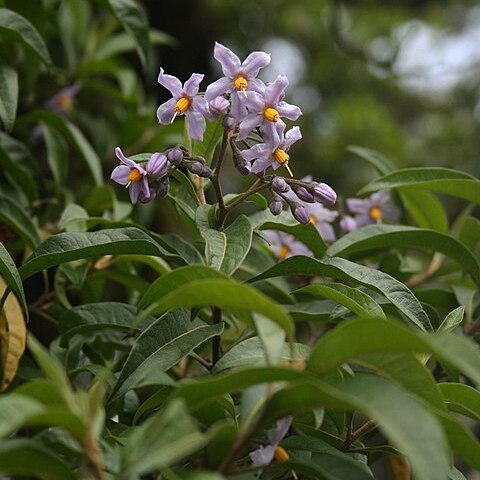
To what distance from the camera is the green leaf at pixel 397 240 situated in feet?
3.27

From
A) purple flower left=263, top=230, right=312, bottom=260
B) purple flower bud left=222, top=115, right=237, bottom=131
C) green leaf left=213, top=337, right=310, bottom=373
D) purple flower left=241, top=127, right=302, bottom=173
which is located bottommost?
purple flower left=263, top=230, right=312, bottom=260

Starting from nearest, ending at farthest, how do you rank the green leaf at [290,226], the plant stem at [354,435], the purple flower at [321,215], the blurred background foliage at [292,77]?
the plant stem at [354,435], the green leaf at [290,226], the purple flower at [321,215], the blurred background foliage at [292,77]

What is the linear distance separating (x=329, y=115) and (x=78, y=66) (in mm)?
2103

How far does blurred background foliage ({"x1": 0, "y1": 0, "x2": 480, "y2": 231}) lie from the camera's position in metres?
1.56

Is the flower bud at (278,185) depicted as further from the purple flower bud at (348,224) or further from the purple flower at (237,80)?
the purple flower bud at (348,224)

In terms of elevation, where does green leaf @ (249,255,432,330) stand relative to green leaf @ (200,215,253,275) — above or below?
below

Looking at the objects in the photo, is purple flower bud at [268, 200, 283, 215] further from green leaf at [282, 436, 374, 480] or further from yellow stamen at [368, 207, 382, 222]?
yellow stamen at [368, 207, 382, 222]

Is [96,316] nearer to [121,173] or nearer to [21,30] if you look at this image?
[121,173]

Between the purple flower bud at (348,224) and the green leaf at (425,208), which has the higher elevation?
the green leaf at (425,208)

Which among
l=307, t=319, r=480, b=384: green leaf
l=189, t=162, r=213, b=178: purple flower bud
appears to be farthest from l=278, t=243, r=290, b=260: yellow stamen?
l=307, t=319, r=480, b=384: green leaf

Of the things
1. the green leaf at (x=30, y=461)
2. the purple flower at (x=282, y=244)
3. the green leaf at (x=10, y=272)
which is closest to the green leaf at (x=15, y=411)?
the green leaf at (x=30, y=461)

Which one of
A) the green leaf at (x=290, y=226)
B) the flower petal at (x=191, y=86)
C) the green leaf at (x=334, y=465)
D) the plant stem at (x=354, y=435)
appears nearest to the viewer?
the green leaf at (x=334, y=465)

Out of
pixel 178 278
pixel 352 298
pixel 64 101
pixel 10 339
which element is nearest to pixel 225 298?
pixel 178 278

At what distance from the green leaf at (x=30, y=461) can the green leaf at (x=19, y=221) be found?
1.67 feet
